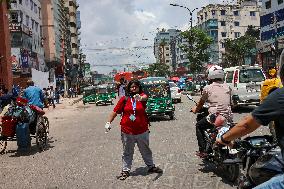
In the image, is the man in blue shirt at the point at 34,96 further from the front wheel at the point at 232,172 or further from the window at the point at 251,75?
the window at the point at 251,75

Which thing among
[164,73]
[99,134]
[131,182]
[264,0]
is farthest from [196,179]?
[164,73]

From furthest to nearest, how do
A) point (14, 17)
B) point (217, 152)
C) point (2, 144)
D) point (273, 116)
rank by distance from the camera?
point (14, 17)
point (2, 144)
point (217, 152)
point (273, 116)

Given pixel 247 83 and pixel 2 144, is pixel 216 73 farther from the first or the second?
pixel 247 83

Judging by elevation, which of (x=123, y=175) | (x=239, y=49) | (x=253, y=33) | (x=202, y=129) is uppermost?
(x=253, y=33)

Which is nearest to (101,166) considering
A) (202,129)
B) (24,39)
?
(202,129)

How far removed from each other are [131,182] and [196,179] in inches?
42.2

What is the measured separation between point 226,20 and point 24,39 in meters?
75.4

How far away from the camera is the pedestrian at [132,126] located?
800 centimetres

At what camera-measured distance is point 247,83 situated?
18938mm

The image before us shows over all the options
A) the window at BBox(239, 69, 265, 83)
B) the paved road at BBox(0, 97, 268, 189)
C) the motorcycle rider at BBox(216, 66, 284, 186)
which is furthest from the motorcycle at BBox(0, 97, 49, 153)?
the window at BBox(239, 69, 265, 83)

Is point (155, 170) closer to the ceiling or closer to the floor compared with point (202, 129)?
closer to the floor

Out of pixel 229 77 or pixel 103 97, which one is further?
pixel 103 97

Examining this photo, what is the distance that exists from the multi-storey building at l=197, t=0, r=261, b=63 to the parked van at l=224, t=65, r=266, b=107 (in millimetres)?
95796

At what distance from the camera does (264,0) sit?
6544 centimetres
